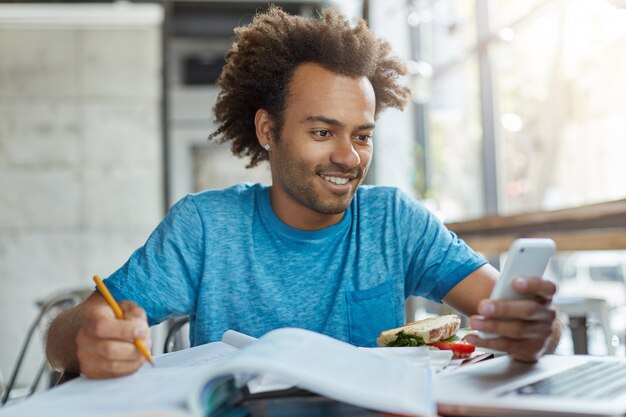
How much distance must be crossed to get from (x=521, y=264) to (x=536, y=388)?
0.18 meters

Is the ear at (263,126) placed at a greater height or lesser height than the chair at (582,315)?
greater

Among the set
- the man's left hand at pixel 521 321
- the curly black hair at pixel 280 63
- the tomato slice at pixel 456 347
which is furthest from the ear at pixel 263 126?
the man's left hand at pixel 521 321

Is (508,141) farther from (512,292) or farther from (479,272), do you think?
(512,292)

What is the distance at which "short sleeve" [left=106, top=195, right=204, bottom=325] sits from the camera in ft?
4.67

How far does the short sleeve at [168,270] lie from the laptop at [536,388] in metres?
0.71

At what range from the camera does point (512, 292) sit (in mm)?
945

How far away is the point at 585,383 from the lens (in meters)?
0.82

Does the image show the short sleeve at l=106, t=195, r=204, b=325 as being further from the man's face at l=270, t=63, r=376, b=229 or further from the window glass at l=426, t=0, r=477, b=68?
the window glass at l=426, t=0, r=477, b=68

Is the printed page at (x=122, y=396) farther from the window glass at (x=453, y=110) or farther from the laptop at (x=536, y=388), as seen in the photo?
the window glass at (x=453, y=110)

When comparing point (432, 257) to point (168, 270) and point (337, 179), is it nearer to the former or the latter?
point (337, 179)

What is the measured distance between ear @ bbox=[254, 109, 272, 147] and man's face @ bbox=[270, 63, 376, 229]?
0.40 feet

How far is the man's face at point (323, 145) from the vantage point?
1513 mm

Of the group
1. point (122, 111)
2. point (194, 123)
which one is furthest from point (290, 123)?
point (194, 123)

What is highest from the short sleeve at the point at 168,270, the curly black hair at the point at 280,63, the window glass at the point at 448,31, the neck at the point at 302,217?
the window glass at the point at 448,31
